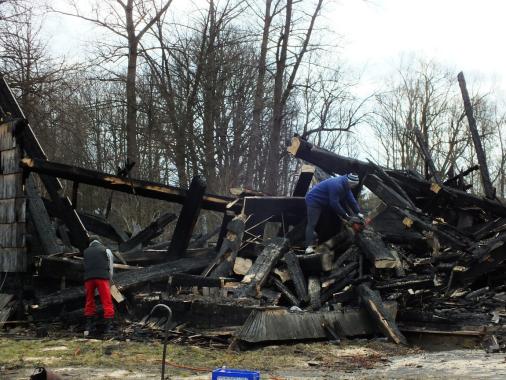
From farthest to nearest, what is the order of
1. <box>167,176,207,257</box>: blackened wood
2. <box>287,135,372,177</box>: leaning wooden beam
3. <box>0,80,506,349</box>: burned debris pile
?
<box>287,135,372,177</box>: leaning wooden beam
<box>167,176,207,257</box>: blackened wood
<box>0,80,506,349</box>: burned debris pile

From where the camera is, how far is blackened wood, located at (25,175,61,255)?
472 inches

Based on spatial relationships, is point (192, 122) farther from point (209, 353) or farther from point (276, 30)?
point (209, 353)

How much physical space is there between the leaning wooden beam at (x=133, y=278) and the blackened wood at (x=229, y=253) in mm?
693

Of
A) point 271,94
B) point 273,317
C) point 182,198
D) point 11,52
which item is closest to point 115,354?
point 273,317

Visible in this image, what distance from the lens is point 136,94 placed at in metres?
26.5

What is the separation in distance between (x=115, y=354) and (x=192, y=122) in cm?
1903

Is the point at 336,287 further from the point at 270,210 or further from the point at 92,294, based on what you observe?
the point at 92,294

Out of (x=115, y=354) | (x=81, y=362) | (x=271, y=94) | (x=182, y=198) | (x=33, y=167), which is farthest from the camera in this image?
(x=271, y=94)

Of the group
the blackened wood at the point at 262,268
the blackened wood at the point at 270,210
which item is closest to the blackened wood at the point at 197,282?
the blackened wood at the point at 262,268

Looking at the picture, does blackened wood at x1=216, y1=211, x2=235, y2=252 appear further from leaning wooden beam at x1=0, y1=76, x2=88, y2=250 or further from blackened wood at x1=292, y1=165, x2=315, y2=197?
leaning wooden beam at x1=0, y1=76, x2=88, y2=250

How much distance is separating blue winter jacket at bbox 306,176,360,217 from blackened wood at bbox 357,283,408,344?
1934mm

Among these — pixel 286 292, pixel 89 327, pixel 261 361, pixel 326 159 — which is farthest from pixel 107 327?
pixel 326 159

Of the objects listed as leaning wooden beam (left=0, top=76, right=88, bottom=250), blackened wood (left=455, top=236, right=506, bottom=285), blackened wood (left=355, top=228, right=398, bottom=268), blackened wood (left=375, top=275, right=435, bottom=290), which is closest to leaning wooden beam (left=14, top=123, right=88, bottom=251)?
leaning wooden beam (left=0, top=76, right=88, bottom=250)

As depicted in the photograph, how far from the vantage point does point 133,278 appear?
36.5 ft
